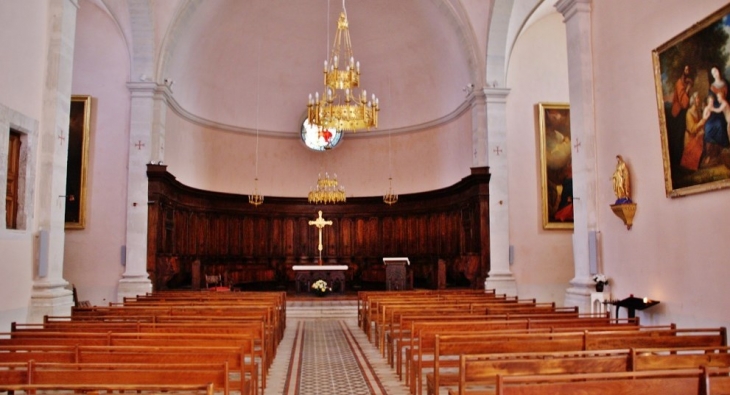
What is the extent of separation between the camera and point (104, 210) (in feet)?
54.3

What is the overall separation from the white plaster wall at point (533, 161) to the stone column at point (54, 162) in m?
12.0

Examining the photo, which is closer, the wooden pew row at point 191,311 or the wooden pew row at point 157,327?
the wooden pew row at point 157,327

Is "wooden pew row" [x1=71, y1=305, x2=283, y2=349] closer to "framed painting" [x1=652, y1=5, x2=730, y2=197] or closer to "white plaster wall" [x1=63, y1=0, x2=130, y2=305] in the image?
"framed painting" [x1=652, y1=5, x2=730, y2=197]

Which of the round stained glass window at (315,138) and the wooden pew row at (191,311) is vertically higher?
the round stained glass window at (315,138)

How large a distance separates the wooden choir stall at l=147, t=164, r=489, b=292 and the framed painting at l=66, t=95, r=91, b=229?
1.79 m

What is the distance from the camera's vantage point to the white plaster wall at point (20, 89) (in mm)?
8875

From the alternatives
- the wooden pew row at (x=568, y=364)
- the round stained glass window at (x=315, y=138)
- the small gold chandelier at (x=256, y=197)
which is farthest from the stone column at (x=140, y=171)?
the wooden pew row at (x=568, y=364)

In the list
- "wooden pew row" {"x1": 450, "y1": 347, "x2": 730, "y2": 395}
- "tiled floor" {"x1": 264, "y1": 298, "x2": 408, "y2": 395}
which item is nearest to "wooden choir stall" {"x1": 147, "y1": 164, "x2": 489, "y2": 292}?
"tiled floor" {"x1": 264, "y1": 298, "x2": 408, "y2": 395}

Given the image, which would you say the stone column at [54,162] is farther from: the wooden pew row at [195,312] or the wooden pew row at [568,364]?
the wooden pew row at [568,364]

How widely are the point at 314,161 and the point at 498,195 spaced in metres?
8.85

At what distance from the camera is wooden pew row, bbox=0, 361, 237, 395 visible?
14.3 feet

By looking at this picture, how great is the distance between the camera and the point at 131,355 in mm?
5246

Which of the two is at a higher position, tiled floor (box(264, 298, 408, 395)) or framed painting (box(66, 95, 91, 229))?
framed painting (box(66, 95, 91, 229))

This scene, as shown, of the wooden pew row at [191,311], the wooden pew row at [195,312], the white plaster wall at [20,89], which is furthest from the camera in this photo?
the wooden pew row at [191,311]
